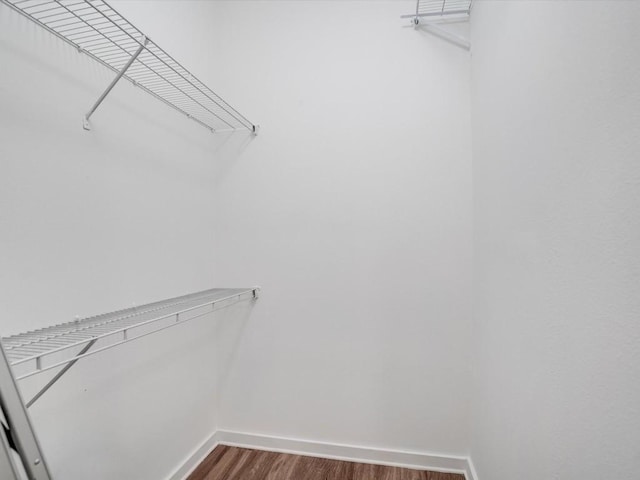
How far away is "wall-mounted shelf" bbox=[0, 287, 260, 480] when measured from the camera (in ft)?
1.64

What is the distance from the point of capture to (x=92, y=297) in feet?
3.67

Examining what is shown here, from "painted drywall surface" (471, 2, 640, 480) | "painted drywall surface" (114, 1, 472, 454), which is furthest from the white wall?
"painted drywall surface" (471, 2, 640, 480)

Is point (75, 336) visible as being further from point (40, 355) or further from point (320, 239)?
point (320, 239)

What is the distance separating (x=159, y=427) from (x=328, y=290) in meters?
A: 1.01

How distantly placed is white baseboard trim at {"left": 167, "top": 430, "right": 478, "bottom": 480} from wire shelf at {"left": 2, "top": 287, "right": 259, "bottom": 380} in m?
0.81

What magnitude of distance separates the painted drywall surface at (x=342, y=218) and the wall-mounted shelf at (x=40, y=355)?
489 mm

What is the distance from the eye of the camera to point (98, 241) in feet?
3.75

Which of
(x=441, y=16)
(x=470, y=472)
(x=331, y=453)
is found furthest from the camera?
(x=331, y=453)

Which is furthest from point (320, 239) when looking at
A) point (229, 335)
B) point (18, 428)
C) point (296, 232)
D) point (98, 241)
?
point (18, 428)

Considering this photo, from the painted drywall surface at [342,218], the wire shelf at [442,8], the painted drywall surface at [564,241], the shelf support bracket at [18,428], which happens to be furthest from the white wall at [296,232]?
the shelf support bracket at [18,428]

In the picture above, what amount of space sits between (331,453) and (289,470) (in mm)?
242

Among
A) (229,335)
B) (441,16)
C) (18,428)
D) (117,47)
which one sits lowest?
(229,335)

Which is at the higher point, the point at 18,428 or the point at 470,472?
the point at 18,428

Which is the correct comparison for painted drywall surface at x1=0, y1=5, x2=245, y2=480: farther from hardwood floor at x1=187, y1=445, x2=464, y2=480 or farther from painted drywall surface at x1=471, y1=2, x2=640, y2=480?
painted drywall surface at x1=471, y1=2, x2=640, y2=480
